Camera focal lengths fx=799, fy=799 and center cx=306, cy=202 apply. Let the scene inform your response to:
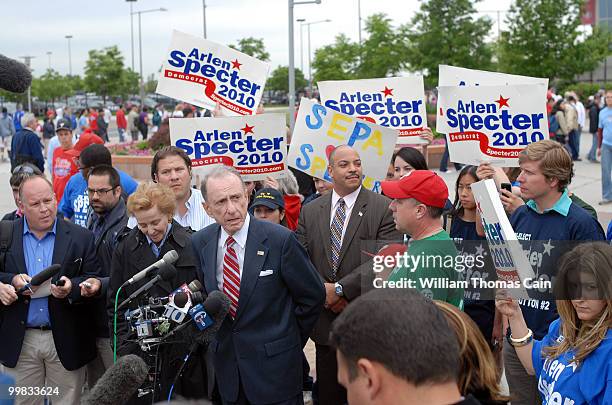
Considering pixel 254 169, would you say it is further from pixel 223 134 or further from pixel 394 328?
pixel 394 328

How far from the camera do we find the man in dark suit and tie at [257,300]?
4629mm

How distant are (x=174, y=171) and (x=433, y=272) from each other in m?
2.93

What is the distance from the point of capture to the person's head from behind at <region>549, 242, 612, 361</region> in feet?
11.5

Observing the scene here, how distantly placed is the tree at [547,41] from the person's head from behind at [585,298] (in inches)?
1312

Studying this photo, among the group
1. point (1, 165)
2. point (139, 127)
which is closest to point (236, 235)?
point (1, 165)

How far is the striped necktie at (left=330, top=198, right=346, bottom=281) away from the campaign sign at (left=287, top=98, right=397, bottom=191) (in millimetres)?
1593

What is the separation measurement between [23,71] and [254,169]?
5.45 metres

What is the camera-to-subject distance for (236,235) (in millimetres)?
4773

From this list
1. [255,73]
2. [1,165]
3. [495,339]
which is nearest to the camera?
[495,339]

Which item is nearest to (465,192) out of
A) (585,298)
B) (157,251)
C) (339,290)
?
(339,290)

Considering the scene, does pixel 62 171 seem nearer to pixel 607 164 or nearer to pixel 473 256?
pixel 473 256

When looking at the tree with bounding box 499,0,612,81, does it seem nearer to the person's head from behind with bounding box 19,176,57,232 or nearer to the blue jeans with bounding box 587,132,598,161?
the blue jeans with bounding box 587,132,598,161

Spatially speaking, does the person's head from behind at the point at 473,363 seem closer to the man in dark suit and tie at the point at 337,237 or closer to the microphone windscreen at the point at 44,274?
the man in dark suit and tie at the point at 337,237

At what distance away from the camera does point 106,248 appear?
5.83 m
